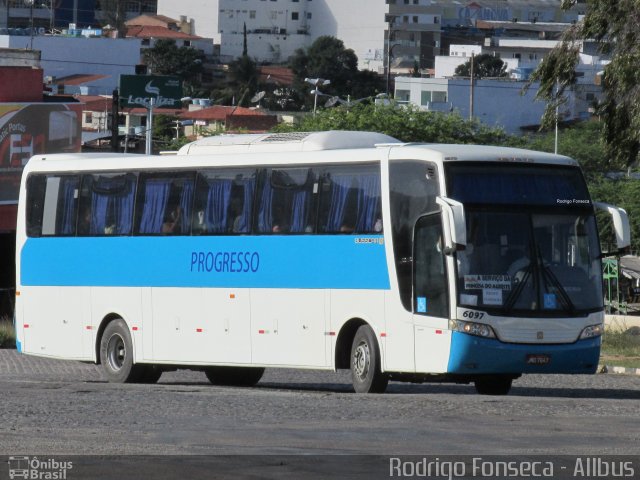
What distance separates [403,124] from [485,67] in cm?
7337

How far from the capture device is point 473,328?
55.6 ft

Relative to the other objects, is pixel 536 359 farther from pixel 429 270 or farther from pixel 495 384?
pixel 495 384

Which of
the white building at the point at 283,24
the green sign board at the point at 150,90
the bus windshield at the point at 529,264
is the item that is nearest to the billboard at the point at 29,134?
the green sign board at the point at 150,90

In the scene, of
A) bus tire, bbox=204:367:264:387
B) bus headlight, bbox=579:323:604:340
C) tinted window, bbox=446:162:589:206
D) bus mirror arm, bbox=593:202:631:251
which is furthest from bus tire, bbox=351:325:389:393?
bus tire, bbox=204:367:264:387

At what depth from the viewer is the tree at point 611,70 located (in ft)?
81.3

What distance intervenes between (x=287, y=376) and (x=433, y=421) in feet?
40.5

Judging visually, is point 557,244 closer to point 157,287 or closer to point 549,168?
point 549,168

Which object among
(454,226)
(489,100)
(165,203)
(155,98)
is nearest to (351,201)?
(454,226)

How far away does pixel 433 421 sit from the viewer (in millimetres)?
13281

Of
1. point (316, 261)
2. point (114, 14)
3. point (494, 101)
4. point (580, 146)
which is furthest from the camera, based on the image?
point (114, 14)

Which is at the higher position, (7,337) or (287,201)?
(287,201)

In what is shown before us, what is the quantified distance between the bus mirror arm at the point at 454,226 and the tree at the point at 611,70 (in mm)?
8706

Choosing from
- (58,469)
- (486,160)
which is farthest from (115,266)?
(58,469)

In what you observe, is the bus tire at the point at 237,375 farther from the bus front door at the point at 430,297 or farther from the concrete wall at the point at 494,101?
the concrete wall at the point at 494,101
